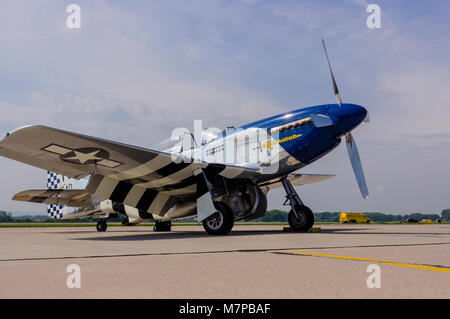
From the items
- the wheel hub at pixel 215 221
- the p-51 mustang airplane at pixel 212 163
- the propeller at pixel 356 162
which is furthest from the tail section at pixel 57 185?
the propeller at pixel 356 162

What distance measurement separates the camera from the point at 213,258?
581cm

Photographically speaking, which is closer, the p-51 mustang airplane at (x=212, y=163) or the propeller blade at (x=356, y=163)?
the p-51 mustang airplane at (x=212, y=163)

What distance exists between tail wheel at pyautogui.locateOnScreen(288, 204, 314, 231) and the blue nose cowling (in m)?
3.18

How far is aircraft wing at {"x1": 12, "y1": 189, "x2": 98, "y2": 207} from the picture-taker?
17484 mm

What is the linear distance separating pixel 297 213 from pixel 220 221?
3589mm

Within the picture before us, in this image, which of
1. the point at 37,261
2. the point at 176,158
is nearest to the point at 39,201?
the point at 176,158

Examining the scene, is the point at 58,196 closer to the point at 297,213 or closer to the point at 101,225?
the point at 101,225

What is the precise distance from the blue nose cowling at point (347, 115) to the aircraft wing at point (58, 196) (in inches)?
439

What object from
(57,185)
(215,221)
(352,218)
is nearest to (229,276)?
(215,221)

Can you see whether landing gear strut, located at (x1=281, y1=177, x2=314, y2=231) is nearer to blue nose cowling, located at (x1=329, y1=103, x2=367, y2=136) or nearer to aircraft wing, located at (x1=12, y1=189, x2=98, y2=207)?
blue nose cowling, located at (x1=329, y1=103, x2=367, y2=136)

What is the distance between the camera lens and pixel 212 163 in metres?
12.5

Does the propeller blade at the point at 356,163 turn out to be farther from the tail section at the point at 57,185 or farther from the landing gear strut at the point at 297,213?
the tail section at the point at 57,185

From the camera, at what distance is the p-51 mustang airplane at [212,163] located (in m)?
11.0

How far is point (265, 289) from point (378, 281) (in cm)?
110
